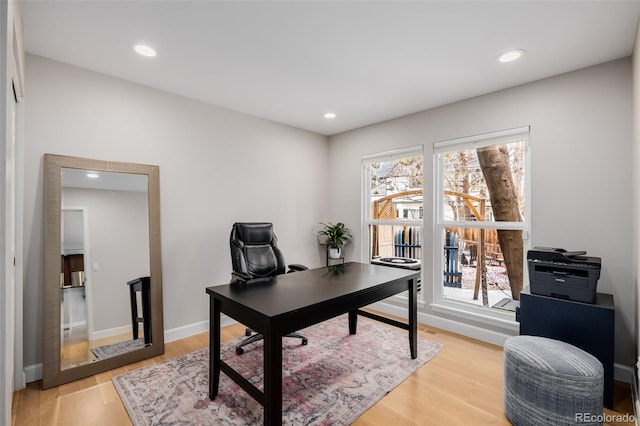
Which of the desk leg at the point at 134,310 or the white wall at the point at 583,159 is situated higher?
the white wall at the point at 583,159

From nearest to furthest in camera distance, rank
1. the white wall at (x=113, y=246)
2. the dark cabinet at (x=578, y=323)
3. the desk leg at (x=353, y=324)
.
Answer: the dark cabinet at (x=578, y=323), the white wall at (x=113, y=246), the desk leg at (x=353, y=324)

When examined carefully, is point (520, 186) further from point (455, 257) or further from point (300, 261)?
point (300, 261)

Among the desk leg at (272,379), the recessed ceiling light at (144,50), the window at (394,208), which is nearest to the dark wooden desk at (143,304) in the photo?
the desk leg at (272,379)

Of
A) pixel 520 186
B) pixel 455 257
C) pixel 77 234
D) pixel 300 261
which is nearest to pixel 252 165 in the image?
pixel 300 261

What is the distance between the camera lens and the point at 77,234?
254cm

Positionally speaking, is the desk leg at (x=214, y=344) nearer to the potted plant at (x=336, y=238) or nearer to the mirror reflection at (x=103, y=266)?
the mirror reflection at (x=103, y=266)

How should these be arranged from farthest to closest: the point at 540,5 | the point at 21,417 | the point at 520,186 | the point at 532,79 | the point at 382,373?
the point at 520,186 → the point at 532,79 → the point at 382,373 → the point at 21,417 → the point at 540,5

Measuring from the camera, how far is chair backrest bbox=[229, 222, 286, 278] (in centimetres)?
285

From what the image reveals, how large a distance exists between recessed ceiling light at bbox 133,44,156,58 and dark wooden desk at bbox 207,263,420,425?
1.83 m

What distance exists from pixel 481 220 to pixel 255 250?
2.38 m

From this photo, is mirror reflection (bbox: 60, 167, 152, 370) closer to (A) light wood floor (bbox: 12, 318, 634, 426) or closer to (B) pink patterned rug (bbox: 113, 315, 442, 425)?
(A) light wood floor (bbox: 12, 318, 634, 426)

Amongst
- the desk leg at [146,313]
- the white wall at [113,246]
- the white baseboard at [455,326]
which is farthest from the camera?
the white baseboard at [455,326]

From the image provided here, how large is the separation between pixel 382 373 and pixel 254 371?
1036 millimetres

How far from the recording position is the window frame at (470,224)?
9.59 feet
